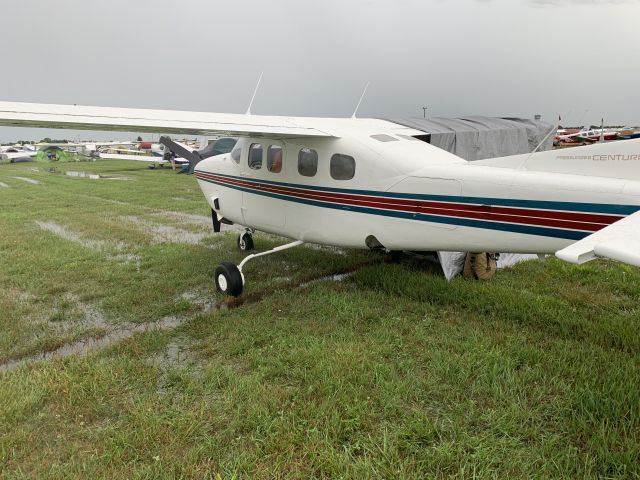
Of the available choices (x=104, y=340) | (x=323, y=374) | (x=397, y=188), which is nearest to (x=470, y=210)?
(x=397, y=188)

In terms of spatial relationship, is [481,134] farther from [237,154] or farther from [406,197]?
[406,197]

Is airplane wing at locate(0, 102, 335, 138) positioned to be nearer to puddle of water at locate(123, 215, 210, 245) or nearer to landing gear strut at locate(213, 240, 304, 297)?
landing gear strut at locate(213, 240, 304, 297)

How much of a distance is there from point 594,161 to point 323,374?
2.91 m

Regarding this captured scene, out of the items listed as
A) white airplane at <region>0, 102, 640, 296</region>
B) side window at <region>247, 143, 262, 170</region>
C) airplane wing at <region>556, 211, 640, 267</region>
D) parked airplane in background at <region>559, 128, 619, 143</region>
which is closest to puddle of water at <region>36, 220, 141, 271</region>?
white airplane at <region>0, 102, 640, 296</region>

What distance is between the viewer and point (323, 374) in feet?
11.6

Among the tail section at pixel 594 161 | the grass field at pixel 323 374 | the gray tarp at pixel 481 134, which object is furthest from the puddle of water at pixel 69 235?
the tail section at pixel 594 161

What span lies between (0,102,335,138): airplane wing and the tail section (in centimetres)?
239

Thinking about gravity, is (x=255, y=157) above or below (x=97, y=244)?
above

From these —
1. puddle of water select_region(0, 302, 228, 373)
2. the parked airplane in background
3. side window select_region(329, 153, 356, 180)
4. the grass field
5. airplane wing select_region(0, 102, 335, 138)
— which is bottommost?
puddle of water select_region(0, 302, 228, 373)

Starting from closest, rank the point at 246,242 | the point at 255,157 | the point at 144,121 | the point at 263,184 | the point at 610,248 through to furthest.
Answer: the point at 610,248 < the point at 144,121 < the point at 263,184 < the point at 255,157 < the point at 246,242

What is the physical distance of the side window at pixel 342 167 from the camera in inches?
202

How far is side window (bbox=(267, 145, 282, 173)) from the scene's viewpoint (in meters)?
5.98

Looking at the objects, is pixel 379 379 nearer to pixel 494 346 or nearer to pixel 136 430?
pixel 494 346

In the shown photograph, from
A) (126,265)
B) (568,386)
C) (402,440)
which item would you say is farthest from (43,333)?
(568,386)
